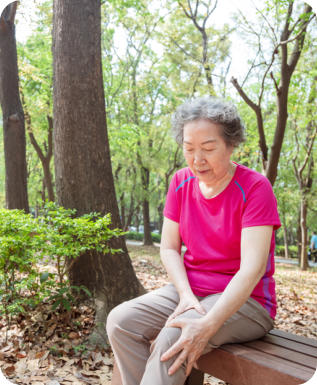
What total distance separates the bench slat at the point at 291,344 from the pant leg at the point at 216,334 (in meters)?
0.05

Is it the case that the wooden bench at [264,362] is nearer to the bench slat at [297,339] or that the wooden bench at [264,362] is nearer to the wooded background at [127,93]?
the bench slat at [297,339]

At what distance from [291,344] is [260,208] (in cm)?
79

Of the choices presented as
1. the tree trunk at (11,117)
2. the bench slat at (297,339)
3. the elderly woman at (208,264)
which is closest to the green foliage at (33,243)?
the elderly woman at (208,264)

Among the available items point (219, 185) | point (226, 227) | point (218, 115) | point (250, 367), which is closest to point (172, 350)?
point (250, 367)

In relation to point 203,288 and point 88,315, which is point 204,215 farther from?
point 88,315

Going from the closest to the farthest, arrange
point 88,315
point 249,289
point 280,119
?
point 249,289, point 88,315, point 280,119

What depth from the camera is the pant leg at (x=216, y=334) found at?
1.65 metres

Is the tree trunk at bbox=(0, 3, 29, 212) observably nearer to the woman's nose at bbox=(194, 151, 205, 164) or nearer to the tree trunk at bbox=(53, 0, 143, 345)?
the tree trunk at bbox=(53, 0, 143, 345)

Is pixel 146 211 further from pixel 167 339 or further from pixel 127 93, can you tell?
pixel 167 339

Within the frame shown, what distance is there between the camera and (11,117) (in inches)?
252

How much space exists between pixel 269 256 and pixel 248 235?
26 centimetres

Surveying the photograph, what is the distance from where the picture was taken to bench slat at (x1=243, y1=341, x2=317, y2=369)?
1735 mm

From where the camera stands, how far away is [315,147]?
14.5 meters

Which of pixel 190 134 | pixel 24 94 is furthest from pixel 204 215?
pixel 24 94
